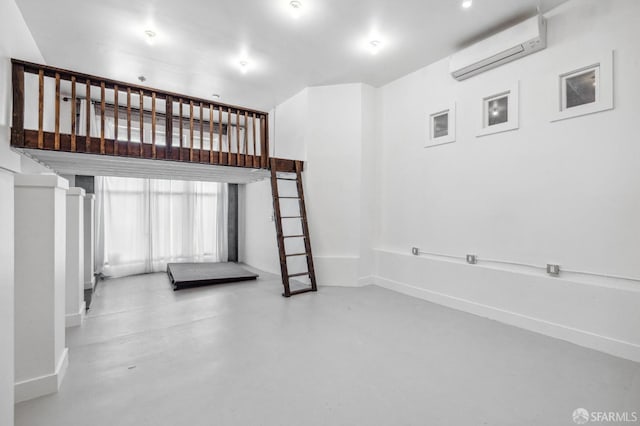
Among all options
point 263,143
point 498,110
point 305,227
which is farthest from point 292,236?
point 498,110

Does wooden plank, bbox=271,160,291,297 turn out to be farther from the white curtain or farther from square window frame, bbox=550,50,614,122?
square window frame, bbox=550,50,614,122

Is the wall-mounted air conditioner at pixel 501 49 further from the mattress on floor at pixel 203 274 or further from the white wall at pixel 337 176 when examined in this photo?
the mattress on floor at pixel 203 274

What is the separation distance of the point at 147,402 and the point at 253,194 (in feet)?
17.2

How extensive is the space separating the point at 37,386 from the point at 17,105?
266cm

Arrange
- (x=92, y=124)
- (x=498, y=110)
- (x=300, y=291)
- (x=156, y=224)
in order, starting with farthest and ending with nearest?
(x=156, y=224) → (x=92, y=124) → (x=300, y=291) → (x=498, y=110)

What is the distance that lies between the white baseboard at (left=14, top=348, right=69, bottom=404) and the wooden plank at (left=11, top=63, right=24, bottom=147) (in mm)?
2271

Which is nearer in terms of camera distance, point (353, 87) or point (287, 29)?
point (287, 29)

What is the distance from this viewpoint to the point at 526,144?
3232 mm

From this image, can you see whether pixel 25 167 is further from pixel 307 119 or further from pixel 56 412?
pixel 307 119

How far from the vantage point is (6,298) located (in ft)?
4.08

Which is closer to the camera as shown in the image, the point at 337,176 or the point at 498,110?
the point at 498,110

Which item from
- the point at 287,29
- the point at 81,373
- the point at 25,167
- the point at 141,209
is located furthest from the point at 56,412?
the point at 141,209

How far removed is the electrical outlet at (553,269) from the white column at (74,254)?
476cm

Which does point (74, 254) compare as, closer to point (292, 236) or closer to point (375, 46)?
point (292, 236)
